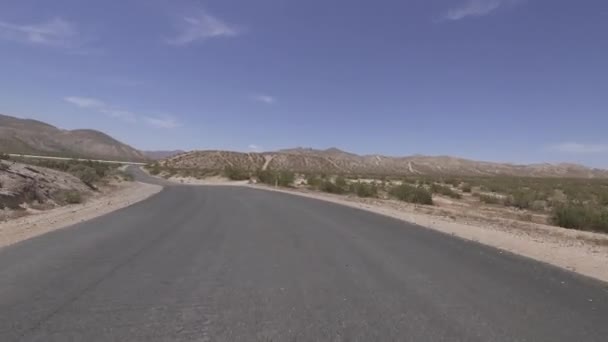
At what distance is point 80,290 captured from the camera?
270 inches

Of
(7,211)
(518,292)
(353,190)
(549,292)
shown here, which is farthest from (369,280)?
(353,190)

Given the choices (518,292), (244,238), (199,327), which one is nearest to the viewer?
(199,327)

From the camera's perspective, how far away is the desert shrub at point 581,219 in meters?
22.1

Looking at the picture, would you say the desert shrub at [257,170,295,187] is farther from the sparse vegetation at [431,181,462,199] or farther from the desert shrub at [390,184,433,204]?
the desert shrub at [390,184,433,204]

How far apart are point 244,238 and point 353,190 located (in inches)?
1300

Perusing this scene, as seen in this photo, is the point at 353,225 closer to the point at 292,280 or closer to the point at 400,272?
the point at 400,272

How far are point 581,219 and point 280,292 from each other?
2088cm

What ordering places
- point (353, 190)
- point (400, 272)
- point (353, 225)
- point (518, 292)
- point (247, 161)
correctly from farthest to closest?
1. point (247, 161)
2. point (353, 190)
3. point (353, 225)
4. point (400, 272)
5. point (518, 292)

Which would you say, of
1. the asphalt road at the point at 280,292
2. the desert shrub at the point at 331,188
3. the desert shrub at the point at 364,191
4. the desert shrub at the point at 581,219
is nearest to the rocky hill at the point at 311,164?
the desert shrub at the point at 331,188

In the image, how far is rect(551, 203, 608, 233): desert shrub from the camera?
2208 cm

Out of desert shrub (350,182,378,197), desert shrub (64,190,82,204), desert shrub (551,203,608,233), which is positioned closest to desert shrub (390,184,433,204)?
desert shrub (350,182,378,197)

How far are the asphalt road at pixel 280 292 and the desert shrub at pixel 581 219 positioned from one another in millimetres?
13612

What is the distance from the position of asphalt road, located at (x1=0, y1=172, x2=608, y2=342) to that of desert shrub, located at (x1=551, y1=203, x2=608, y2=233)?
44.7 feet

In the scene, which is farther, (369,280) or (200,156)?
(200,156)
